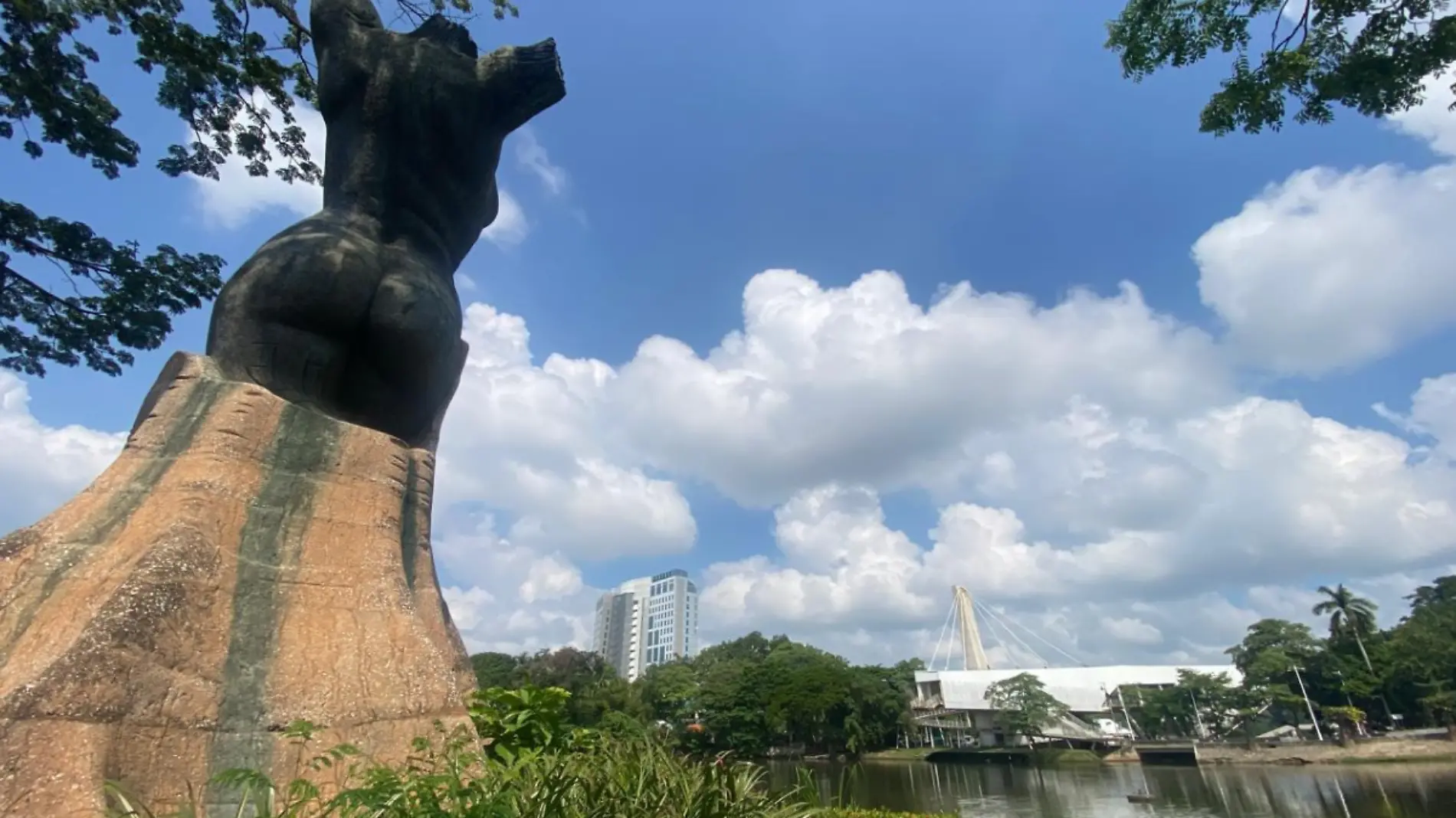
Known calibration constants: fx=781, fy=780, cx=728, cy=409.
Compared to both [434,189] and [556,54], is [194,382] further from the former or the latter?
[556,54]

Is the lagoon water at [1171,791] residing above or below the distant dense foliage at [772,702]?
below

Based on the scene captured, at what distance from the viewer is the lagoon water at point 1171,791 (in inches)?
838

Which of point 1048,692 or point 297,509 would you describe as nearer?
point 297,509

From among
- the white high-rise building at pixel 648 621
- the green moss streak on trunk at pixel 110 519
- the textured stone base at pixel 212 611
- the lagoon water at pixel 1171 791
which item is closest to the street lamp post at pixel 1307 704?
the lagoon water at pixel 1171 791

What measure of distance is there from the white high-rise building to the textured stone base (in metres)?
103

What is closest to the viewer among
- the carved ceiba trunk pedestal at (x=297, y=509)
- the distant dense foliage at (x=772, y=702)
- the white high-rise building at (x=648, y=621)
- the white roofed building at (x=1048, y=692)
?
the carved ceiba trunk pedestal at (x=297, y=509)

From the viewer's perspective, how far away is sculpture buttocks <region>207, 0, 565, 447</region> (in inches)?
152

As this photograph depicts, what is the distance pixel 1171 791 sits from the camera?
2833cm

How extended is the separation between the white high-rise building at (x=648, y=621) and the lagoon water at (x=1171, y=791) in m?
71.6

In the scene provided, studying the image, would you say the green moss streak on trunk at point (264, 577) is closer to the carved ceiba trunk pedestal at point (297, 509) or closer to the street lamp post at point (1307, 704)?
the carved ceiba trunk pedestal at point (297, 509)

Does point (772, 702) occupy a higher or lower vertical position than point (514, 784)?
higher

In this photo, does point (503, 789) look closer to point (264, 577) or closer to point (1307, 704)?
point (264, 577)

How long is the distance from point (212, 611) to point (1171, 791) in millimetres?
33823

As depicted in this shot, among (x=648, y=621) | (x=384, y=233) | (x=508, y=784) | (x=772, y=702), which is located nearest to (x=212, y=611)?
(x=508, y=784)
